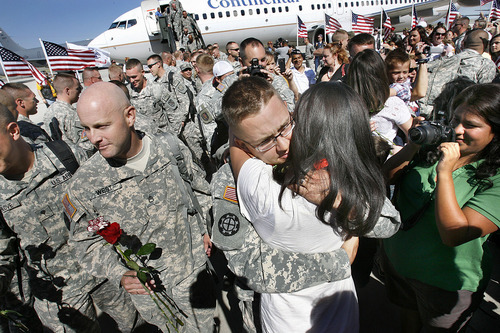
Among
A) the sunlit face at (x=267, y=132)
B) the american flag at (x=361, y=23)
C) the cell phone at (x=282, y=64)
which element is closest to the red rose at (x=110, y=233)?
the sunlit face at (x=267, y=132)

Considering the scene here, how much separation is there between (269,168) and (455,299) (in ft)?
4.64

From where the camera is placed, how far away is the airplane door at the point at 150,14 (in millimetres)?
16438

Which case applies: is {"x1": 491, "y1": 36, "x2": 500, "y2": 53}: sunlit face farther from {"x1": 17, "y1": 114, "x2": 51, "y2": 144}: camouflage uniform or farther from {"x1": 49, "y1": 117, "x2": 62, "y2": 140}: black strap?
{"x1": 49, "y1": 117, "x2": 62, "y2": 140}: black strap

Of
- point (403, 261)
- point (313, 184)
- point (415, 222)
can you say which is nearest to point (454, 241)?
point (415, 222)

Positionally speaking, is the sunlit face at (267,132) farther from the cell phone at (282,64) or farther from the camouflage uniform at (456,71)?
the camouflage uniform at (456,71)

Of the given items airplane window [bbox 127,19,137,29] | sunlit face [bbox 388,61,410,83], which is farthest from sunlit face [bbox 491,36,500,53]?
airplane window [bbox 127,19,137,29]

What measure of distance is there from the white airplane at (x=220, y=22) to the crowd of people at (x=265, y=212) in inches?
649

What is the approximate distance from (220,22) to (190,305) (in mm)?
18670

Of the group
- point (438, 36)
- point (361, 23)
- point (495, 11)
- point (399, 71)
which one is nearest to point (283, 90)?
point (399, 71)

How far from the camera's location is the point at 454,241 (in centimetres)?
139

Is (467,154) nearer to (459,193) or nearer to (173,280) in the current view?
(459,193)

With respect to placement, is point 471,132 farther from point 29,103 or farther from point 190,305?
point 29,103

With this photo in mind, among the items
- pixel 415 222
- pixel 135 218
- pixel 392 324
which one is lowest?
pixel 392 324

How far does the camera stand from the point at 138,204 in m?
1.92
